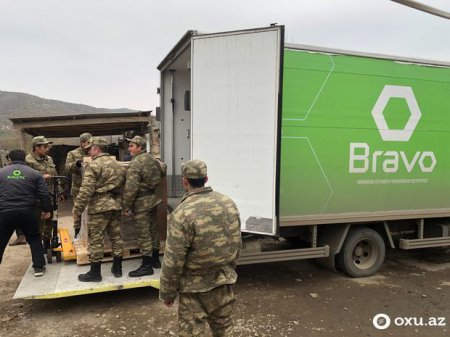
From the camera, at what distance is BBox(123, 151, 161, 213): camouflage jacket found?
4707 mm

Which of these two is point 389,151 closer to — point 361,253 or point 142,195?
point 361,253

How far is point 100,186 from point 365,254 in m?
4.00

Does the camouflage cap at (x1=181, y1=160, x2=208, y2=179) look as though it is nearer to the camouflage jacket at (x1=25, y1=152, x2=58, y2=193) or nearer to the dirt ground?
the dirt ground

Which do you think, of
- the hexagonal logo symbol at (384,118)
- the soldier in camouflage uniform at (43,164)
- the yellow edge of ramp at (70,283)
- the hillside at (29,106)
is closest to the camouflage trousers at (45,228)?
the soldier in camouflage uniform at (43,164)

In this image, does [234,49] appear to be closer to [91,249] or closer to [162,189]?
[162,189]

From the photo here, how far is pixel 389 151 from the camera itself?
5266 millimetres

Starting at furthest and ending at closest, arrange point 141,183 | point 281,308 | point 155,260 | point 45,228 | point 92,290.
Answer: point 45,228 < point 155,260 < point 141,183 < point 281,308 < point 92,290

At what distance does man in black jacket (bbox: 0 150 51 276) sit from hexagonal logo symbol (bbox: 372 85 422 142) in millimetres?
4545

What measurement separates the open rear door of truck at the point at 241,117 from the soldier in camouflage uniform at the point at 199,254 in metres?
1.61

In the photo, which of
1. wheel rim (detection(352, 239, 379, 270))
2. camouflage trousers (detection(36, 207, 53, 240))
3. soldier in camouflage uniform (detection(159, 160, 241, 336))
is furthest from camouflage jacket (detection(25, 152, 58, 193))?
wheel rim (detection(352, 239, 379, 270))

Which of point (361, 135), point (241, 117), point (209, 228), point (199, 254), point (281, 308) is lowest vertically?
point (281, 308)

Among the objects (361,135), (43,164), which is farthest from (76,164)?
(361,135)

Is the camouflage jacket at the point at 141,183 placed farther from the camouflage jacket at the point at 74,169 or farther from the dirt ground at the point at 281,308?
the camouflage jacket at the point at 74,169

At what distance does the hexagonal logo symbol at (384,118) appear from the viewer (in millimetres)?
5176
